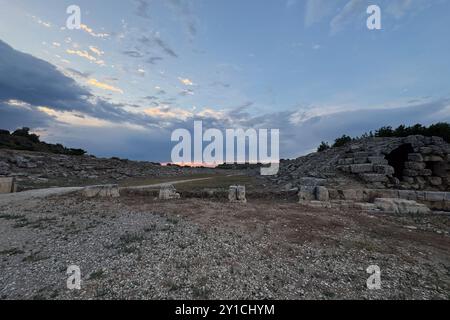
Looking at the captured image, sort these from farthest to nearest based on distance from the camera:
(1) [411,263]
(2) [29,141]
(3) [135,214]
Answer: (2) [29,141] < (3) [135,214] < (1) [411,263]

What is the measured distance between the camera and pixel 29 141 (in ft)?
138

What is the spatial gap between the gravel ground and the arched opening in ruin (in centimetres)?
750

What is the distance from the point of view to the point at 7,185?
1562cm

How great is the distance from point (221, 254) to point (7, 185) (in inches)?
722

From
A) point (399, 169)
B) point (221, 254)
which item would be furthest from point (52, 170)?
point (399, 169)

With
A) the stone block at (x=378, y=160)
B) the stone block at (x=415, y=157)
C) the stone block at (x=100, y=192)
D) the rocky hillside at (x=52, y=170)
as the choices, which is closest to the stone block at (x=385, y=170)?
the stone block at (x=378, y=160)

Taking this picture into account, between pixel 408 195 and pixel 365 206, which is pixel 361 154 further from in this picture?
pixel 365 206

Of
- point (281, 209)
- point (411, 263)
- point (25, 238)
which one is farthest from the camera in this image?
point (281, 209)

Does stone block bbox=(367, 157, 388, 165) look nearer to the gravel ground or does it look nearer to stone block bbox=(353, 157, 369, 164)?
stone block bbox=(353, 157, 369, 164)

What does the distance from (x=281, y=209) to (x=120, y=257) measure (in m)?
7.67

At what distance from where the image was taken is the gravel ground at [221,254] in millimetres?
4387

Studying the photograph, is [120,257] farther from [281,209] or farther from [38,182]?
[38,182]

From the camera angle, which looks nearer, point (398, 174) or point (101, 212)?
point (101, 212)
